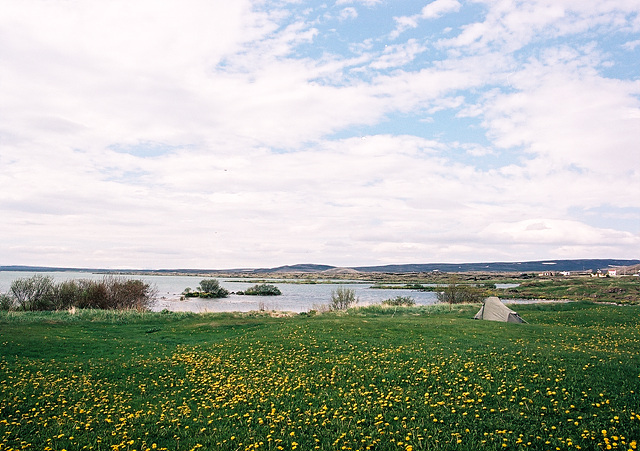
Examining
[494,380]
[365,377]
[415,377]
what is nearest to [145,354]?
[365,377]

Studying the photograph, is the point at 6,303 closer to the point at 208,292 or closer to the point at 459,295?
the point at 208,292

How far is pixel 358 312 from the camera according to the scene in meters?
42.6

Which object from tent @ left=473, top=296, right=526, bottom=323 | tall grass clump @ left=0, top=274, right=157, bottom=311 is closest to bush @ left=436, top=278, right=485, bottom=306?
tent @ left=473, top=296, right=526, bottom=323

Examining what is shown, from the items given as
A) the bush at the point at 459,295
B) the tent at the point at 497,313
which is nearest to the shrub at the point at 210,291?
the bush at the point at 459,295

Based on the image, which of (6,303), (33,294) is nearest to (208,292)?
(33,294)

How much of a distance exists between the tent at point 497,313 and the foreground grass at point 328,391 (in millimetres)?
7601

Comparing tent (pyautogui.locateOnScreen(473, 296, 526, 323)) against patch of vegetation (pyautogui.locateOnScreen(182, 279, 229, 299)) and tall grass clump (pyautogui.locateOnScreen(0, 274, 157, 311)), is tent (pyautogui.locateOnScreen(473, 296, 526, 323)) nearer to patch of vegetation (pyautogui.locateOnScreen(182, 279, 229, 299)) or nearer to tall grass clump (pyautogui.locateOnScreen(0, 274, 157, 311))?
tall grass clump (pyautogui.locateOnScreen(0, 274, 157, 311))

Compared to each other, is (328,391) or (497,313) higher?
(328,391)

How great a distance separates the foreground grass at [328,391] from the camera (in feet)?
29.2

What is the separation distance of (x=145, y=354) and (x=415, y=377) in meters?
14.2

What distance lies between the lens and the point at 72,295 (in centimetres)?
4797

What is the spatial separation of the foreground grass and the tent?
24.9ft

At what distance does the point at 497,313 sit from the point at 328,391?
2487 centimetres

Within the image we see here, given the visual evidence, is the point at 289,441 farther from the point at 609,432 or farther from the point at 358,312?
the point at 358,312
